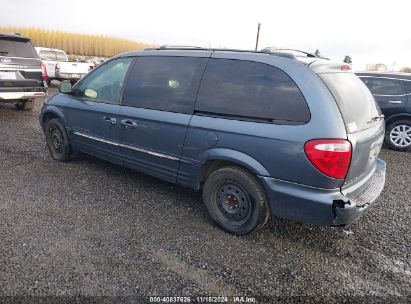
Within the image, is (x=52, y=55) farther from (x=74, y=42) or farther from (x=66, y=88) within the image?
(x=74, y=42)

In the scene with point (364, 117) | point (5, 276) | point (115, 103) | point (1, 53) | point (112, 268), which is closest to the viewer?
point (5, 276)

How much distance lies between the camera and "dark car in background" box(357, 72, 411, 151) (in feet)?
22.8

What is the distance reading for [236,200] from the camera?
312cm

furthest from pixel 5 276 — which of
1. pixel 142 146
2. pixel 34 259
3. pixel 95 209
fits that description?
pixel 142 146

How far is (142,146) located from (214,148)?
40.5 inches

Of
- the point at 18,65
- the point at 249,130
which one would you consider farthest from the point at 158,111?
the point at 18,65

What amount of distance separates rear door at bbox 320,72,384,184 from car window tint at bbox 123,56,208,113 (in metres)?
1.31

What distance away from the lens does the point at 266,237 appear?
3.14 meters

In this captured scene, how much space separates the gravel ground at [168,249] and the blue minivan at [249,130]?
38 cm

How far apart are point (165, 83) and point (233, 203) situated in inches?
60.1

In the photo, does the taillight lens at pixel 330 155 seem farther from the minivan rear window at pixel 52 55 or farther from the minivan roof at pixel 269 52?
the minivan rear window at pixel 52 55

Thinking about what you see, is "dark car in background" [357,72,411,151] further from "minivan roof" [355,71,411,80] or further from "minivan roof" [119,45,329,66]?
"minivan roof" [119,45,329,66]

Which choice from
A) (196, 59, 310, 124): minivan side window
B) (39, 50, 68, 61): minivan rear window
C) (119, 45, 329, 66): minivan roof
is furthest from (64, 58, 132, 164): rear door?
(39, 50, 68, 61): minivan rear window

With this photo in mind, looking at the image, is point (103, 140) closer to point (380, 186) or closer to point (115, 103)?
point (115, 103)
